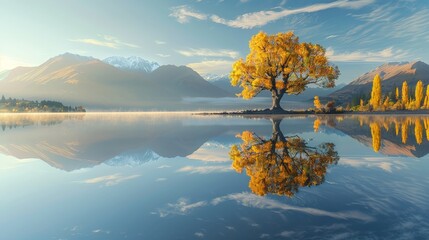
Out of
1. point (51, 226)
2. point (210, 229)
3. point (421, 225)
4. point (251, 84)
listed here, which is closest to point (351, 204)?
point (421, 225)

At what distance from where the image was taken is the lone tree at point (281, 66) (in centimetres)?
6175

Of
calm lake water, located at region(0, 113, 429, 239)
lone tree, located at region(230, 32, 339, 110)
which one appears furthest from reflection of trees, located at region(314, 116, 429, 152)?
lone tree, located at region(230, 32, 339, 110)

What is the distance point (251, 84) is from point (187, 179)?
198 ft

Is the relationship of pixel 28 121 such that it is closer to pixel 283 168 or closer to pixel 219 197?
pixel 283 168

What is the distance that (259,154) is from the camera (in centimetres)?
1217

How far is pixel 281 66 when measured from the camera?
64375 millimetres

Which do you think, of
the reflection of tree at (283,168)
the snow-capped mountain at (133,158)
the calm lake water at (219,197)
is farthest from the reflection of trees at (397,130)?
the snow-capped mountain at (133,158)

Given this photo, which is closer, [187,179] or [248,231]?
[248,231]

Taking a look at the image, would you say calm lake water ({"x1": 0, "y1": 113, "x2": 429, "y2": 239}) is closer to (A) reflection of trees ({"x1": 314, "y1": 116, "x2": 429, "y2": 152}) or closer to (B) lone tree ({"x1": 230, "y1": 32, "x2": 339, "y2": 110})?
(A) reflection of trees ({"x1": 314, "y1": 116, "x2": 429, "y2": 152})

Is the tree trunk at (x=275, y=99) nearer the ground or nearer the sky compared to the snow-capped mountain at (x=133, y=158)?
nearer the sky

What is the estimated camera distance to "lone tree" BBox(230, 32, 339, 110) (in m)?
61.8

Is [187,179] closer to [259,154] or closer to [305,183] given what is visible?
[305,183]

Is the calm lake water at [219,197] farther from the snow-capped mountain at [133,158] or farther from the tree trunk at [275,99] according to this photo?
the tree trunk at [275,99]

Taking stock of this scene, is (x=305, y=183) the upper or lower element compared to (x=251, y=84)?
lower
